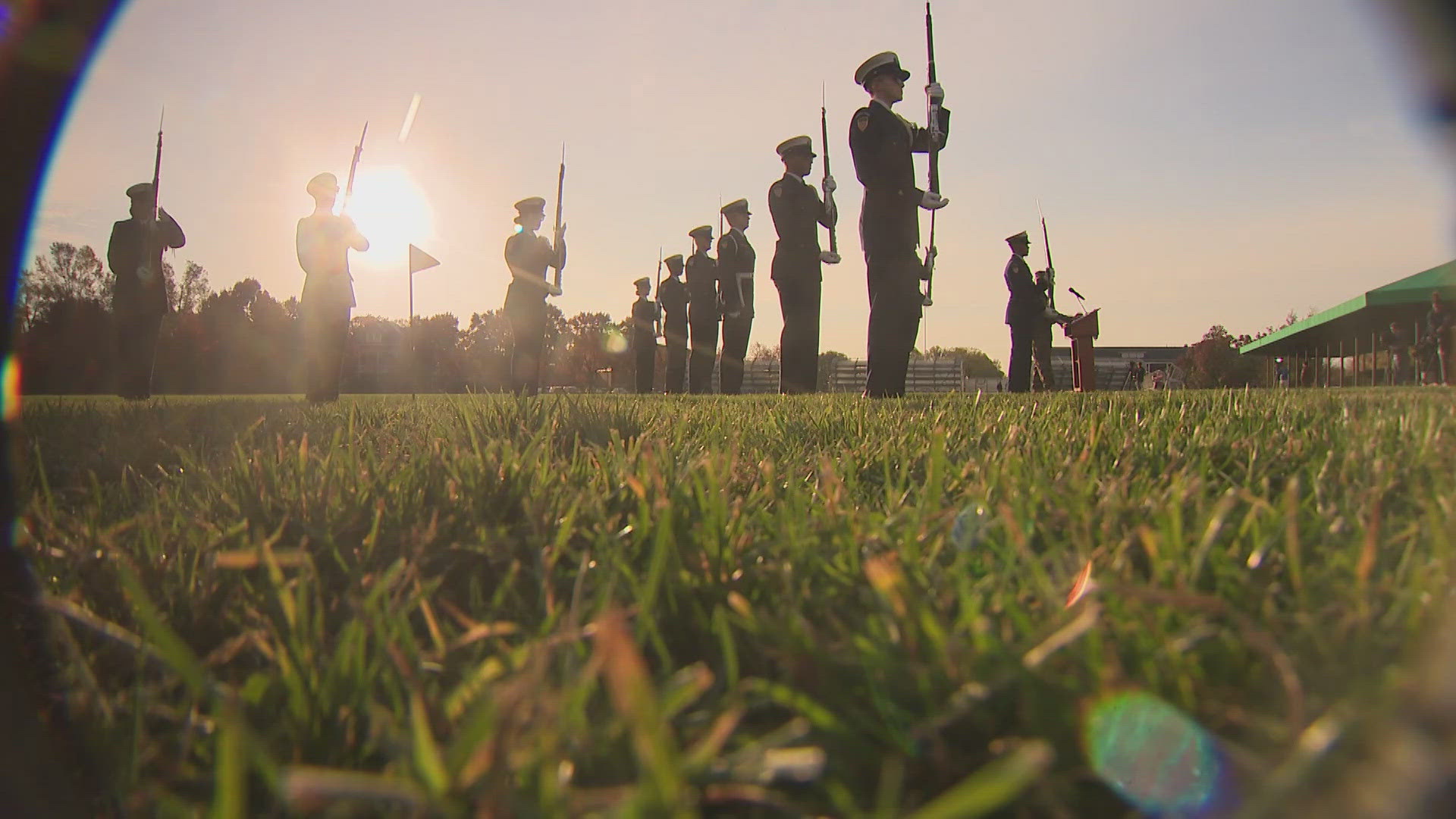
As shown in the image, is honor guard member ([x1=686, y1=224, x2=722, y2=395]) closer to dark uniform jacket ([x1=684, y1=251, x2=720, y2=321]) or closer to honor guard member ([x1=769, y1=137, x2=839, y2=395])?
dark uniform jacket ([x1=684, y1=251, x2=720, y2=321])

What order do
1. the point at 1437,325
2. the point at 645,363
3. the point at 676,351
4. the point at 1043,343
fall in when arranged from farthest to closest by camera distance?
1. the point at 645,363
2. the point at 676,351
3. the point at 1043,343
4. the point at 1437,325

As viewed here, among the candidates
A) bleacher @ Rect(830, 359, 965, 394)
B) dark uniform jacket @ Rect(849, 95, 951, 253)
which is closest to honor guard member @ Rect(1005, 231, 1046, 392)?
dark uniform jacket @ Rect(849, 95, 951, 253)

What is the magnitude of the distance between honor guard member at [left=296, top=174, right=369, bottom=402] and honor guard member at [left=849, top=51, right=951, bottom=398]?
6.61 metres

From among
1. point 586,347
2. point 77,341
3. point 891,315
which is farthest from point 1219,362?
point 77,341

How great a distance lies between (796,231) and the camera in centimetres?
1109

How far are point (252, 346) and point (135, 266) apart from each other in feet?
170

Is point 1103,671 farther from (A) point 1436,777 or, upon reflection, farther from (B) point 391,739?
(B) point 391,739

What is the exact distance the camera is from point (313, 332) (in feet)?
33.1

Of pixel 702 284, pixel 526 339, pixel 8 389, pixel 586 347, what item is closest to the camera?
pixel 8 389

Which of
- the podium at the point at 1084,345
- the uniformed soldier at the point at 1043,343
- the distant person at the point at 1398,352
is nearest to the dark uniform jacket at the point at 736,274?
the uniformed soldier at the point at 1043,343

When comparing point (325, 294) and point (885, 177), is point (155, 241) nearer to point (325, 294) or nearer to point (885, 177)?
point (325, 294)

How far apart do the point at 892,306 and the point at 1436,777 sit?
7.58 m

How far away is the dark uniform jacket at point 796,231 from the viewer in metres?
11.1

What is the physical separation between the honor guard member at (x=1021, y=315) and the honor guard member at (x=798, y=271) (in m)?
5.22
